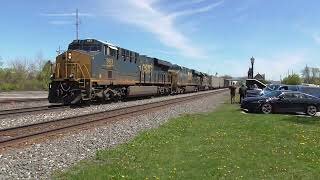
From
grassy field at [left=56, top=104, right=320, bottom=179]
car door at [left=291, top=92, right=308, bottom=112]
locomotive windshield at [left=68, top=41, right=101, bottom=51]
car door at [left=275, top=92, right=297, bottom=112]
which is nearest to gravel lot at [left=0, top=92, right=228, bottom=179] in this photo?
grassy field at [left=56, top=104, right=320, bottom=179]

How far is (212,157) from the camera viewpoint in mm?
11156

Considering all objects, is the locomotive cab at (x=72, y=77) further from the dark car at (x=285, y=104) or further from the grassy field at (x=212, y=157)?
the grassy field at (x=212, y=157)

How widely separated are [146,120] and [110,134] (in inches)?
236

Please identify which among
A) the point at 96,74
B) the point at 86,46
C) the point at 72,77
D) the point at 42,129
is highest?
the point at 86,46

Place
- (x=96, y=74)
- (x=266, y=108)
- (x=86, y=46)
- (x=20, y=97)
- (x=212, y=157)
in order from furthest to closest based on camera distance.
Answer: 1. (x=20, y=97)
2. (x=86, y=46)
3. (x=96, y=74)
4. (x=266, y=108)
5. (x=212, y=157)

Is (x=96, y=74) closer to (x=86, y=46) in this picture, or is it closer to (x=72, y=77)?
(x=72, y=77)

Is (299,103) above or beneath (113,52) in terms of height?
beneath

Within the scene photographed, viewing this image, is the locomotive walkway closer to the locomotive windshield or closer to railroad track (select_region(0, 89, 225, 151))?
the locomotive windshield

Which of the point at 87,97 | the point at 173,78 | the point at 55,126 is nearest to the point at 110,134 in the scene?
the point at 55,126

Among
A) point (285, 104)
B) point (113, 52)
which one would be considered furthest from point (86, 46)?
point (285, 104)

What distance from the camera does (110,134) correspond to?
17.0m

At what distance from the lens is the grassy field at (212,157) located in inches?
370

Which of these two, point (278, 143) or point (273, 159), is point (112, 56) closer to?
point (278, 143)

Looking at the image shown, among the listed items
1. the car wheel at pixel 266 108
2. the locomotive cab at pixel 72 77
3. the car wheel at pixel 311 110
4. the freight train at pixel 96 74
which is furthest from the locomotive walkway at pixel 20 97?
the car wheel at pixel 311 110
